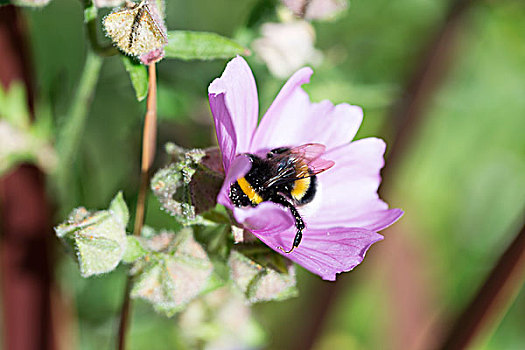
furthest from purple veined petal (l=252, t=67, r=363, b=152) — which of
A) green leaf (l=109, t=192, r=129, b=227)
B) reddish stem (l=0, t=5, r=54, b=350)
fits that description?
reddish stem (l=0, t=5, r=54, b=350)

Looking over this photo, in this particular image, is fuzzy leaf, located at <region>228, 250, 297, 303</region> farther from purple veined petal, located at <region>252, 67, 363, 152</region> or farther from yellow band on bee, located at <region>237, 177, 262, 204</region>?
purple veined petal, located at <region>252, 67, 363, 152</region>

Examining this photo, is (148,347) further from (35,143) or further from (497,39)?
(497,39)

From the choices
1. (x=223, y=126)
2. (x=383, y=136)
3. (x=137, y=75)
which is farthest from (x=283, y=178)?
(x=383, y=136)

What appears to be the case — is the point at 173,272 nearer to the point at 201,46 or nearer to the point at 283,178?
the point at 283,178

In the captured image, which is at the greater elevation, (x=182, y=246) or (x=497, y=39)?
(x=497, y=39)

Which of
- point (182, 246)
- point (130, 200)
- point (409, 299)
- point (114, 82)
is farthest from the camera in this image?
point (409, 299)

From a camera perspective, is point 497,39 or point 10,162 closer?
point 10,162

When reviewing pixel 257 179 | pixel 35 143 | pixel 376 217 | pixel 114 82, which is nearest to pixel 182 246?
pixel 257 179
